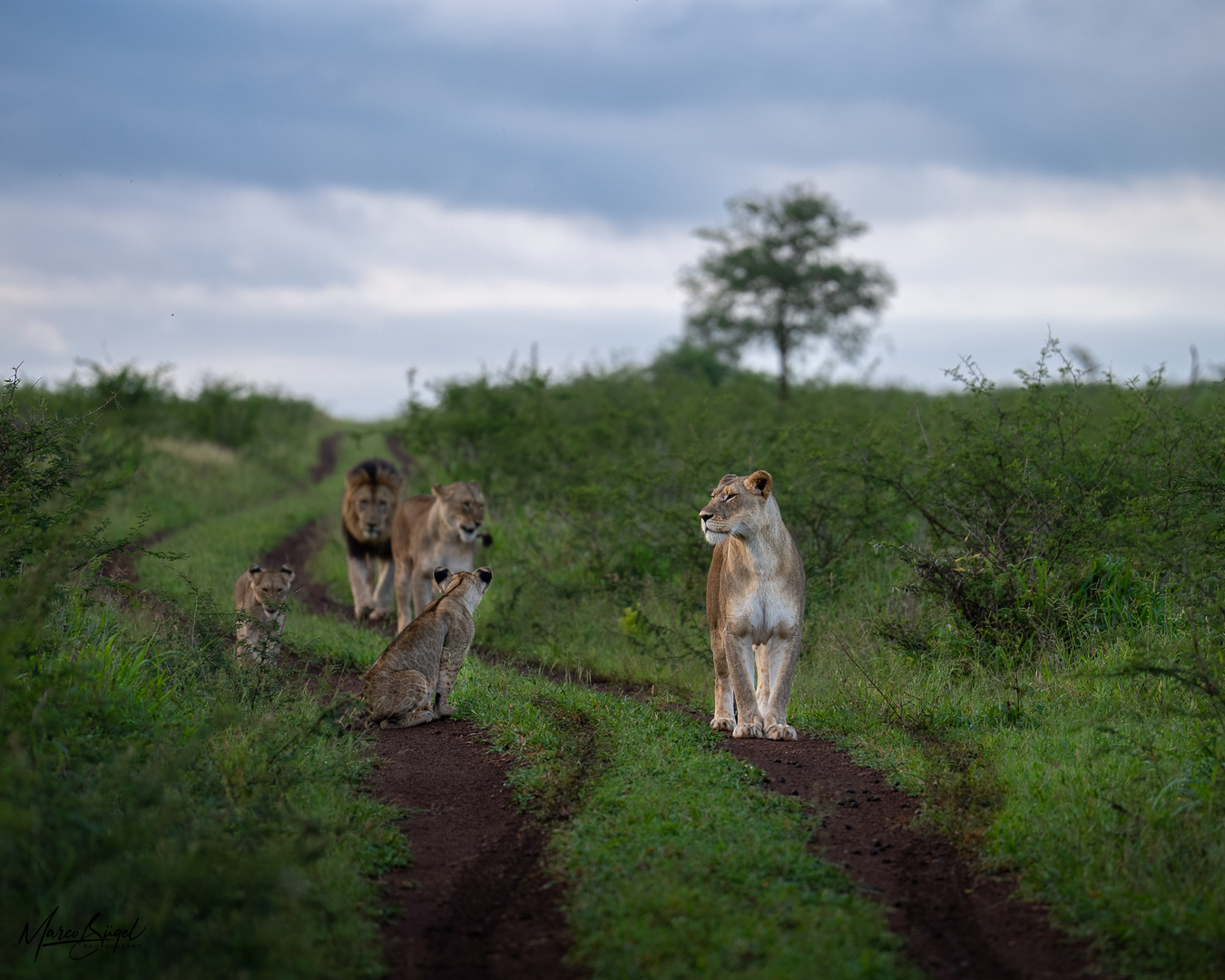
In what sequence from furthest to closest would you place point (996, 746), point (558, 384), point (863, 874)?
point (558, 384) < point (996, 746) < point (863, 874)

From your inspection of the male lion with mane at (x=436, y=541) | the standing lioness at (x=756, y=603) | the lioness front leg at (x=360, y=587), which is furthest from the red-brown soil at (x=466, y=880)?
the lioness front leg at (x=360, y=587)

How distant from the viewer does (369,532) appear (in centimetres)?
1303

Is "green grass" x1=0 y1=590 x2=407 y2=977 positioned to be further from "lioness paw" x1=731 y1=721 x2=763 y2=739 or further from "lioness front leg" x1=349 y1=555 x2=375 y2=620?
"lioness front leg" x1=349 y1=555 x2=375 y2=620

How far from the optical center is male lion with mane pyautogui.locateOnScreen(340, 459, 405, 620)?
1303 cm

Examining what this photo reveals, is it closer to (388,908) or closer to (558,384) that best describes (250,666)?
(388,908)

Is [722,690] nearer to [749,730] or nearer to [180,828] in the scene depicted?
[749,730]

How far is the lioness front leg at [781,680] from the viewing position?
7.20 metres

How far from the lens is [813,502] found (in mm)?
11461

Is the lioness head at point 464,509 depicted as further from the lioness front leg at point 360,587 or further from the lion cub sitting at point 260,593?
the lion cub sitting at point 260,593

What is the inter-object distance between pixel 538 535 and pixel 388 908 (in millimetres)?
10432

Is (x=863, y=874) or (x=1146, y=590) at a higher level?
(x=1146, y=590)

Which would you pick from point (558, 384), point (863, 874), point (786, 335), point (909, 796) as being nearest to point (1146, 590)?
point (909, 796)

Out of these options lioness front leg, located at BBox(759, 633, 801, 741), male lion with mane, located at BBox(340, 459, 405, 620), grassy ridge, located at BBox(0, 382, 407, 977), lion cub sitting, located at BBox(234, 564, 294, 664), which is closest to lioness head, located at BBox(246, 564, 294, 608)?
lion cub sitting, located at BBox(234, 564, 294, 664)

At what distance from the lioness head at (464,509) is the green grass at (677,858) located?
421 centimetres
